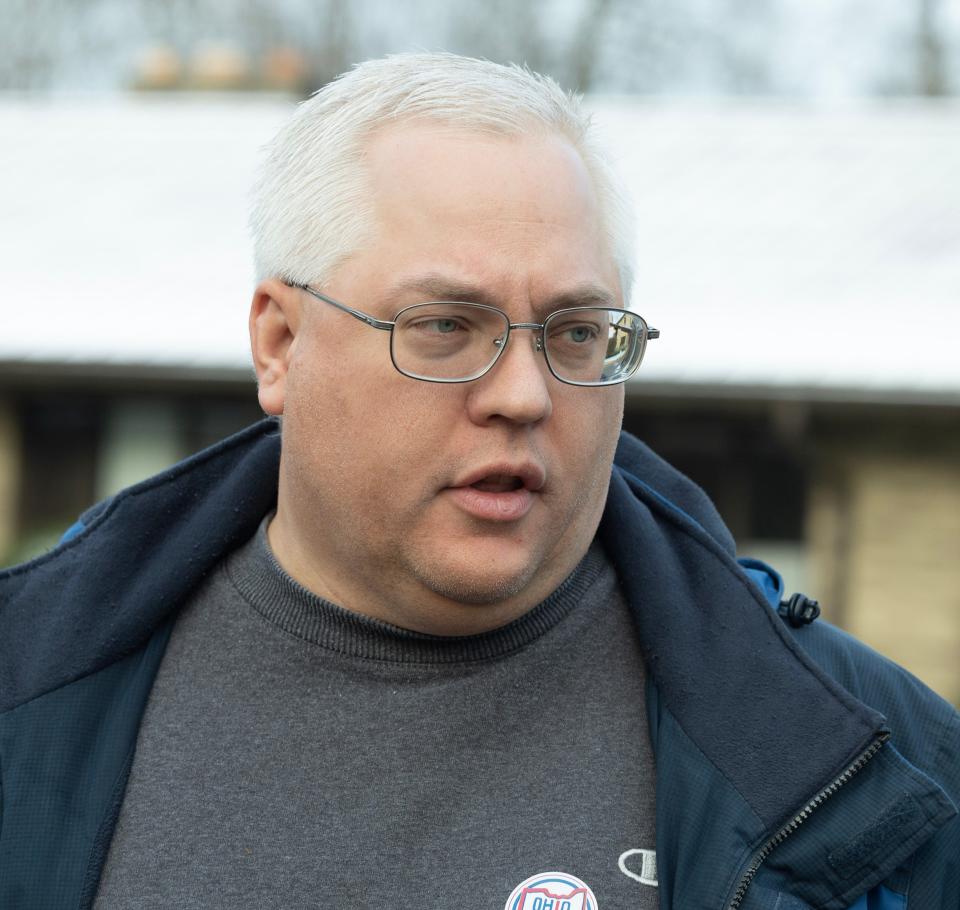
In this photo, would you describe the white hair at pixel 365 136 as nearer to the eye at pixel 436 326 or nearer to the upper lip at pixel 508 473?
the eye at pixel 436 326

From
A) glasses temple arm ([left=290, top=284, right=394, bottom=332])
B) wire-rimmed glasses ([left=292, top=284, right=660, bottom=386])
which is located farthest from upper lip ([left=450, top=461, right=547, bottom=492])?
glasses temple arm ([left=290, top=284, right=394, bottom=332])

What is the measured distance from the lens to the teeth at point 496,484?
1975 mm

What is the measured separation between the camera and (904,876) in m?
1.87

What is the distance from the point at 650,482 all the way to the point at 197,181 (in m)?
10.0

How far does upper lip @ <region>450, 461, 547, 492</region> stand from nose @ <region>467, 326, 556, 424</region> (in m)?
0.06

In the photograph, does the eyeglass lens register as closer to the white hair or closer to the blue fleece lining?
the white hair

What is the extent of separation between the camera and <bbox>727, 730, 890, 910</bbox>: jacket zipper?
1.84 meters

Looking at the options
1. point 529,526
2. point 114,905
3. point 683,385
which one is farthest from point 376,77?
point 683,385

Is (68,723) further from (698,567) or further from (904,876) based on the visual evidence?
(904,876)

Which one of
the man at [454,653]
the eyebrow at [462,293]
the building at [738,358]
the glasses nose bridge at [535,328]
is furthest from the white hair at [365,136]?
the building at [738,358]

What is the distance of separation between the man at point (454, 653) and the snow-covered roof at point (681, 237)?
17.1ft

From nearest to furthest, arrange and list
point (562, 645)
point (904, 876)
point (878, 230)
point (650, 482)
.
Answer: point (904, 876)
point (562, 645)
point (650, 482)
point (878, 230)

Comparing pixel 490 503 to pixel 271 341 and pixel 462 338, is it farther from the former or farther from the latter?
pixel 271 341

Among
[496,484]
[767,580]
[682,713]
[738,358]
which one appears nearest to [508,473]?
[496,484]
